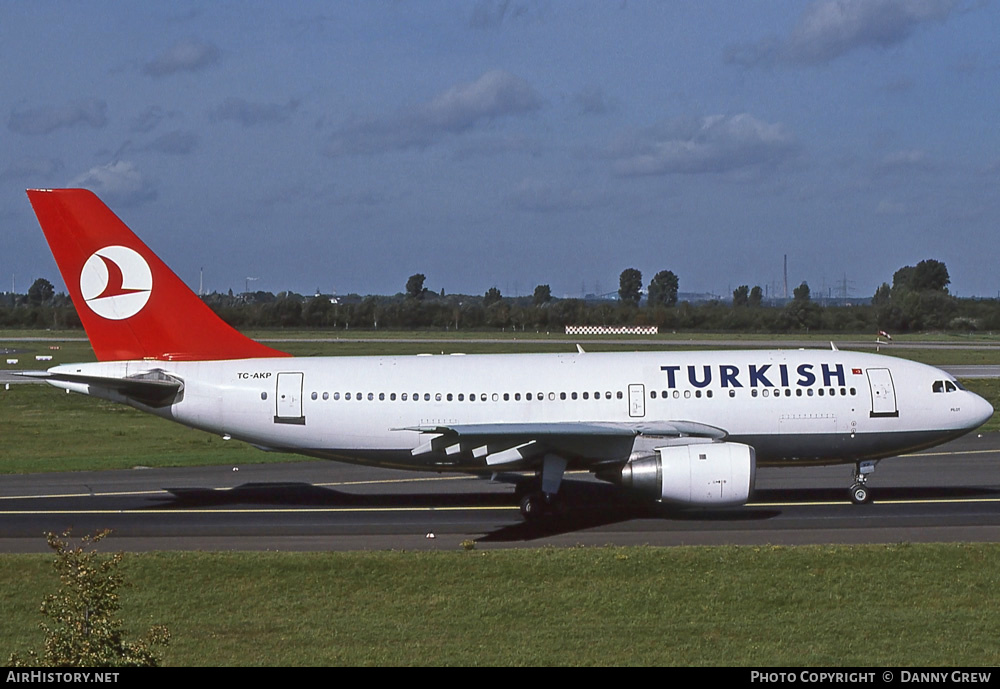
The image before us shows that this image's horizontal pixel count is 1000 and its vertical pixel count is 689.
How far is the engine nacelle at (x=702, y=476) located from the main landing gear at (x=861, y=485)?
508 cm

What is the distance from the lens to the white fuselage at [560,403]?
29266 millimetres

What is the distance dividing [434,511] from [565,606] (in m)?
10.1

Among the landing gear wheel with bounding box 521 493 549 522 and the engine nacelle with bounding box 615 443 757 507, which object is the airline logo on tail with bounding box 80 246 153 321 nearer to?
the landing gear wheel with bounding box 521 493 549 522

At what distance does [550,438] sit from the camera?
89.0ft

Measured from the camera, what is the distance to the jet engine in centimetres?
2605

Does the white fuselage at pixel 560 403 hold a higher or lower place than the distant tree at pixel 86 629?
higher

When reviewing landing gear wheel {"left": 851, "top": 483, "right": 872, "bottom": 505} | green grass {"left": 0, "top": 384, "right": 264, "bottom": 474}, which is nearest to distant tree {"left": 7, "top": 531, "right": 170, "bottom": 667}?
landing gear wheel {"left": 851, "top": 483, "right": 872, "bottom": 505}

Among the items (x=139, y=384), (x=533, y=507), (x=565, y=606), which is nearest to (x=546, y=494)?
(x=533, y=507)

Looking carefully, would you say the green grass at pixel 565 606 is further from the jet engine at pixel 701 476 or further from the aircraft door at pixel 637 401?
the aircraft door at pixel 637 401

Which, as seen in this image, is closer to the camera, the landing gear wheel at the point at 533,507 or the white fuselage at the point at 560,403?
the landing gear wheel at the point at 533,507

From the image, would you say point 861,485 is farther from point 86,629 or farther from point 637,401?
point 86,629

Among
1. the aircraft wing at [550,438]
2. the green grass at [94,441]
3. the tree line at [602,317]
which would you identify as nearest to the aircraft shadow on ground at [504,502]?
the aircraft wing at [550,438]
